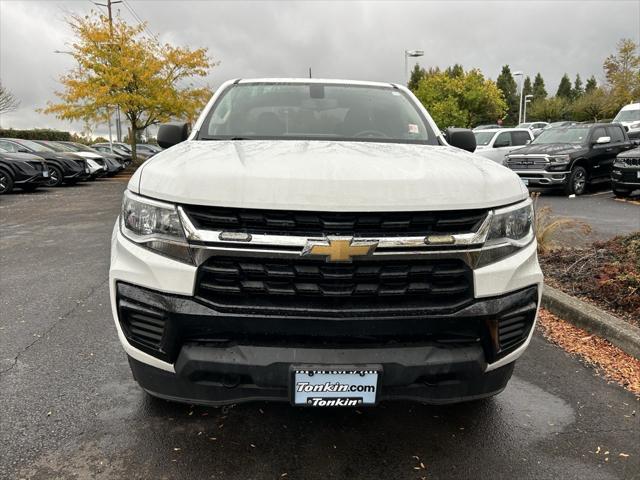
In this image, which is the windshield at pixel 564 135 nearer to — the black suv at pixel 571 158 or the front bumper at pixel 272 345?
the black suv at pixel 571 158

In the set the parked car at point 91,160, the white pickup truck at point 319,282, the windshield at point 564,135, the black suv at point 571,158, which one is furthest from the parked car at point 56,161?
the white pickup truck at point 319,282

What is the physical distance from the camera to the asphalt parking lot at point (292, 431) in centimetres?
240

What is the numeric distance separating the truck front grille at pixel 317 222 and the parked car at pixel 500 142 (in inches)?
581

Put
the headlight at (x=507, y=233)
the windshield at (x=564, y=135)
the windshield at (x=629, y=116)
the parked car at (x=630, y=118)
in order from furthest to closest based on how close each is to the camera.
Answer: the windshield at (x=629, y=116) → the parked car at (x=630, y=118) → the windshield at (x=564, y=135) → the headlight at (x=507, y=233)

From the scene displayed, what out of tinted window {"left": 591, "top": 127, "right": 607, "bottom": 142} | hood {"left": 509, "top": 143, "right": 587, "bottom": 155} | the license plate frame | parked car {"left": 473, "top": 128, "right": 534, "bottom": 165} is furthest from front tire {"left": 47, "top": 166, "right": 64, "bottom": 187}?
the license plate frame

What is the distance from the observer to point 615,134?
1377cm

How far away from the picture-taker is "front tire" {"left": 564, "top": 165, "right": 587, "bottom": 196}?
12.6m

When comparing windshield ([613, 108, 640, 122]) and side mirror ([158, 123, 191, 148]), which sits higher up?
windshield ([613, 108, 640, 122])

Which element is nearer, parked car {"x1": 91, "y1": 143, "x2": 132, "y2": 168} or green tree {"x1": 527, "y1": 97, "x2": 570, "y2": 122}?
parked car {"x1": 91, "y1": 143, "x2": 132, "y2": 168}

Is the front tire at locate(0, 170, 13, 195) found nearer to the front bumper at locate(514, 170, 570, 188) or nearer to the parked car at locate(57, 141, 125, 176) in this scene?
the parked car at locate(57, 141, 125, 176)

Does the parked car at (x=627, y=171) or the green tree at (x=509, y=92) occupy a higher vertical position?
the green tree at (x=509, y=92)

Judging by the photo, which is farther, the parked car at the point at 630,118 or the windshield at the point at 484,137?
the parked car at the point at 630,118

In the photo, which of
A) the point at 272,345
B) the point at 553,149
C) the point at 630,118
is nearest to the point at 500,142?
the point at 553,149

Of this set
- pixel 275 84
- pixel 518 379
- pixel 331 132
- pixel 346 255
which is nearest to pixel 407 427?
pixel 518 379
